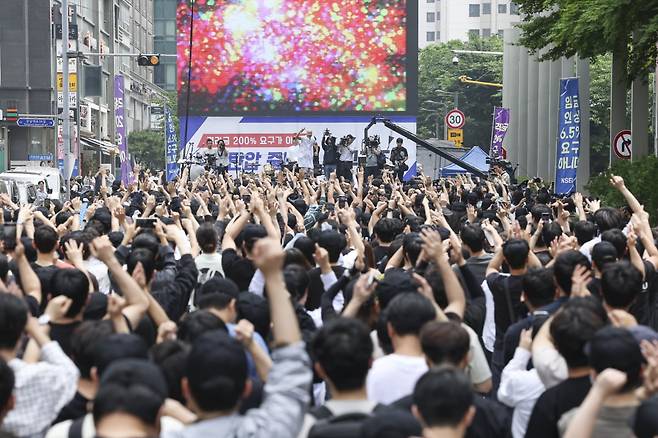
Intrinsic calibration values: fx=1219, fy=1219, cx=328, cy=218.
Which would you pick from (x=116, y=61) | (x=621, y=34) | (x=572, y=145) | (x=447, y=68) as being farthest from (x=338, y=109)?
(x=447, y=68)

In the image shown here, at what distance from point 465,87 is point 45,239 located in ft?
258

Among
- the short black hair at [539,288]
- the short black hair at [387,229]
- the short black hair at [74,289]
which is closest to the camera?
the short black hair at [74,289]

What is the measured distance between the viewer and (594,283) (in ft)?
23.6

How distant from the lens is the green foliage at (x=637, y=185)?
19.2 meters

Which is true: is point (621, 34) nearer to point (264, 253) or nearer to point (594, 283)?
point (594, 283)

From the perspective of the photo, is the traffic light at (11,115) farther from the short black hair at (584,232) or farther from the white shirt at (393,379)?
the white shirt at (393,379)

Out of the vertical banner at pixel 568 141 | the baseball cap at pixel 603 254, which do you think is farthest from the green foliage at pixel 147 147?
the baseball cap at pixel 603 254

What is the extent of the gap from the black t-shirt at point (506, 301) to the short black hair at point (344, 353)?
2926 millimetres

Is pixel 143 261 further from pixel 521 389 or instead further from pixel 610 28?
pixel 610 28

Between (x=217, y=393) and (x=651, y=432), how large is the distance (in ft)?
4.91

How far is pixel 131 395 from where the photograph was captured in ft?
12.7

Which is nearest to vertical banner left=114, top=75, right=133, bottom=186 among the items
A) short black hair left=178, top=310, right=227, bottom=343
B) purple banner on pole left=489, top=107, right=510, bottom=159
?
purple banner on pole left=489, top=107, right=510, bottom=159

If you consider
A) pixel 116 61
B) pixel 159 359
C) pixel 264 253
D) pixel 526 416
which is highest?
pixel 116 61

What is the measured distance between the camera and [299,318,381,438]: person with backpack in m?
4.25
